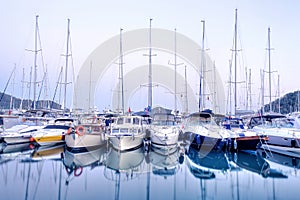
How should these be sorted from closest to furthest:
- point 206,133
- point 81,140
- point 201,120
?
point 81,140, point 206,133, point 201,120

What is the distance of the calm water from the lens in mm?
10102

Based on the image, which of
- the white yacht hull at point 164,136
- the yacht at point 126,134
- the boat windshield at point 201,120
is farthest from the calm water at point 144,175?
the boat windshield at point 201,120

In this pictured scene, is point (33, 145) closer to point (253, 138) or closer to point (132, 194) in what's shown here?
point (132, 194)

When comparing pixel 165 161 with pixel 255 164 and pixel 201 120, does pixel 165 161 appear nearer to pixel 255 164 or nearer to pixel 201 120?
pixel 255 164

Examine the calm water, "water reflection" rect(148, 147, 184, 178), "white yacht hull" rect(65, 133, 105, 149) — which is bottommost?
"water reflection" rect(148, 147, 184, 178)

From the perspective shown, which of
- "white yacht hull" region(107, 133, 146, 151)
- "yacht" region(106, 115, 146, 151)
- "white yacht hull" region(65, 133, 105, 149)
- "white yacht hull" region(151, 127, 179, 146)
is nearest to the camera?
"white yacht hull" region(107, 133, 146, 151)

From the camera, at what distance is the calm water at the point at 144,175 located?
10.1 meters

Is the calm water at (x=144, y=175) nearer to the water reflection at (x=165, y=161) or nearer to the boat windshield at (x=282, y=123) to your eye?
the water reflection at (x=165, y=161)

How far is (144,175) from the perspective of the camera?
13203 millimetres

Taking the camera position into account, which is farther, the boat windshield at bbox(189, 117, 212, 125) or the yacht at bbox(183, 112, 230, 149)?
the boat windshield at bbox(189, 117, 212, 125)

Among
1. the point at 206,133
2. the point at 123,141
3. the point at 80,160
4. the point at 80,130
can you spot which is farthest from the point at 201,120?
the point at 80,160

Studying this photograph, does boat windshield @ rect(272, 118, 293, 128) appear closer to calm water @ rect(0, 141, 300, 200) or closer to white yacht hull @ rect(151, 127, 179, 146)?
calm water @ rect(0, 141, 300, 200)

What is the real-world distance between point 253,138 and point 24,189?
16.2 metres

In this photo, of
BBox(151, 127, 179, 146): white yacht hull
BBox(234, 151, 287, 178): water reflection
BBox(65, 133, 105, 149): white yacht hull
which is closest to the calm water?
BBox(234, 151, 287, 178): water reflection
